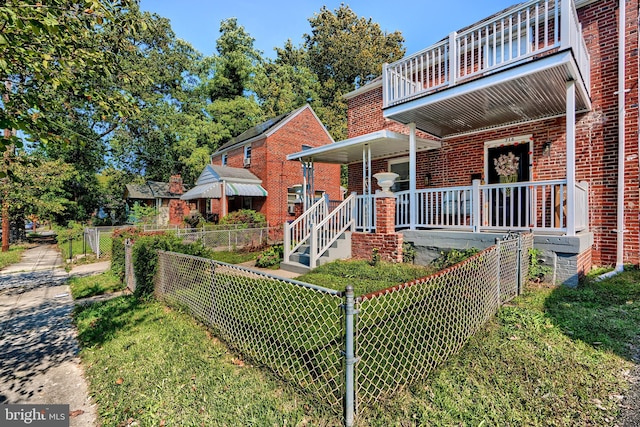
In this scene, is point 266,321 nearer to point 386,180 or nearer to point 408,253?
point 408,253

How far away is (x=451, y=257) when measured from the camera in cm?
613

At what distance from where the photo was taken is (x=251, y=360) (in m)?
3.29

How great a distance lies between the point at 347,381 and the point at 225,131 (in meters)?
27.2

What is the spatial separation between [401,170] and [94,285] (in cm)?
929

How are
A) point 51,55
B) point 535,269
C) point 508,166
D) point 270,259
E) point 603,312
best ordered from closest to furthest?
point 51,55
point 603,312
point 535,269
point 508,166
point 270,259

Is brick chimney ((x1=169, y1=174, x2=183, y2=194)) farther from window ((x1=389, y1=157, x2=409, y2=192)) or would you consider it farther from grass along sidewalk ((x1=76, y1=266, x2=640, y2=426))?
grass along sidewalk ((x1=76, y1=266, x2=640, y2=426))

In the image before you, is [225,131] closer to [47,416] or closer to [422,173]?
[422,173]

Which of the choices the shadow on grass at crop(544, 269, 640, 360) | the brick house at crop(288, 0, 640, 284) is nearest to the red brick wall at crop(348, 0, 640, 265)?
the brick house at crop(288, 0, 640, 284)

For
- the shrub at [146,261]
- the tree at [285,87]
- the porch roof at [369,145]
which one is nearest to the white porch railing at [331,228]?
the porch roof at [369,145]

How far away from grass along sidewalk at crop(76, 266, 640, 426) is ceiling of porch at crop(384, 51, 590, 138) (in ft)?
13.4

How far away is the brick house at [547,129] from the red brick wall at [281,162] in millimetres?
10932

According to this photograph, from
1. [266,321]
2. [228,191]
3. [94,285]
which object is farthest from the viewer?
[228,191]

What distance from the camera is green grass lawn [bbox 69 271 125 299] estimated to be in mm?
6660

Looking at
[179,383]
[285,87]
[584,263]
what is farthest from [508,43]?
[285,87]
